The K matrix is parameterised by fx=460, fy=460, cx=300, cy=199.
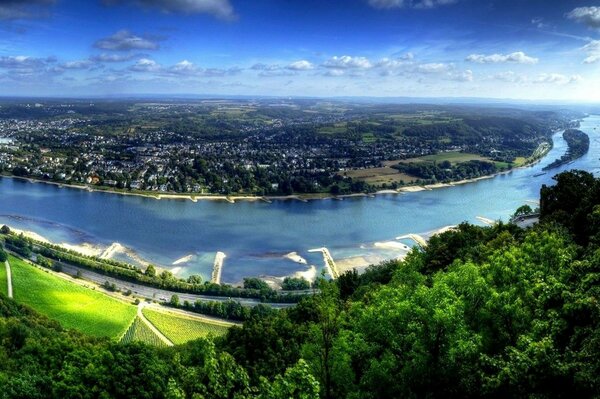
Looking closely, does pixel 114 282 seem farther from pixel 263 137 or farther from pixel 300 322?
pixel 263 137

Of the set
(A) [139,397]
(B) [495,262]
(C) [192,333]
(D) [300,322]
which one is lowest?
(C) [192,333]

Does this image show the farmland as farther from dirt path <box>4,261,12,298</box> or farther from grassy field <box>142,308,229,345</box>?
dirt path <box>4,261,12,298</box>

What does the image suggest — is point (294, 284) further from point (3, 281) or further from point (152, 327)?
point (3, 281)

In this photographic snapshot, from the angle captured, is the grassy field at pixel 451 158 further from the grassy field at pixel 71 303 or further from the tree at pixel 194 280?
the grassy field at pixel 71 303

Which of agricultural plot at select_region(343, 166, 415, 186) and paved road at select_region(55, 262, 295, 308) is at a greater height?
agricultural plot at select_region(343, 166, 415, 186)

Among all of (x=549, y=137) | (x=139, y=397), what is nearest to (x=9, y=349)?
(x=139, y=397)

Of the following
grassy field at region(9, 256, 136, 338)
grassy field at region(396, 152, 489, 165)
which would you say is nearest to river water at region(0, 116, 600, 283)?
grassy field at region(9, 256, 136, 338)

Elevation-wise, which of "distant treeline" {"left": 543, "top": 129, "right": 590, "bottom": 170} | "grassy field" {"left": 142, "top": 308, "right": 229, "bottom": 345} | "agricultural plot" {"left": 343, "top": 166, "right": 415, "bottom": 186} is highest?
"distant treeline" {"left": 543, "top": 129, "right": 590, "bottom": 170}
